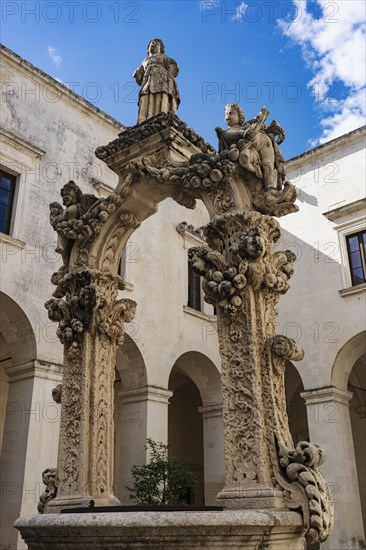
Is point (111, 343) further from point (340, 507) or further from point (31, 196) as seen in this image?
point (340, 507)

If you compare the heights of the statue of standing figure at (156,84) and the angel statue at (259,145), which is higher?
the statue of standing figure at (156,84)

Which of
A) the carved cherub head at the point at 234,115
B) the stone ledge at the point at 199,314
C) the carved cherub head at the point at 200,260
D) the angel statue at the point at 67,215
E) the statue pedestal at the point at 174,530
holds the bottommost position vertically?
the statue pedestal at the point at 174,530

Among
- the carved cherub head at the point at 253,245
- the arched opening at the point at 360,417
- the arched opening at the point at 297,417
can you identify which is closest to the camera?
the carved cherub head at the point at 253,245

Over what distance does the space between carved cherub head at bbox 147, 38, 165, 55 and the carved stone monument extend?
0.02 metres

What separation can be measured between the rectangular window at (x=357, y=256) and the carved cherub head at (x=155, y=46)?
9.22m

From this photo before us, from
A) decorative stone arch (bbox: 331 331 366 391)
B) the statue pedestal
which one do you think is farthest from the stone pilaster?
the statue pedestal

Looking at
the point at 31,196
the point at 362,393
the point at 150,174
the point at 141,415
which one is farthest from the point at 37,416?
the point at 362,393

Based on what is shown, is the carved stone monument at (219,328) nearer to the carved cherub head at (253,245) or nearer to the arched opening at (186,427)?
the carved cherub head at (253,245)

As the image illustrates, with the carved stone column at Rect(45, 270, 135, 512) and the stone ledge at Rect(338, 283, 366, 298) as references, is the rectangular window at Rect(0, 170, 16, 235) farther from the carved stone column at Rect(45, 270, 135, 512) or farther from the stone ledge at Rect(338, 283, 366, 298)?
the stone ledge at Rect(338, 283, 366, 298)

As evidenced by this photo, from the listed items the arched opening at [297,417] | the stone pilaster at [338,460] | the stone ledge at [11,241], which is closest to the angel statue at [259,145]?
the stone ledge at [11,241]

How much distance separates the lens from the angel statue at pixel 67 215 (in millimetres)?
5950

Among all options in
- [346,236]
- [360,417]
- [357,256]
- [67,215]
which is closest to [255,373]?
[67,215]

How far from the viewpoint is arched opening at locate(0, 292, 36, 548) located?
31.5 feet

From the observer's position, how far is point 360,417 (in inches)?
674
